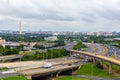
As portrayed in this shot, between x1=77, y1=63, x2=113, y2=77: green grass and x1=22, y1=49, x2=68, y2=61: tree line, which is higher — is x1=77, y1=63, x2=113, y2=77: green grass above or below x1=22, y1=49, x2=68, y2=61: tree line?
below

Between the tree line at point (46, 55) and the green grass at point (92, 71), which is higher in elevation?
the tree line at point (46, 55)

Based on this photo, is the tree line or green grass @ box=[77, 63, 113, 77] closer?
→ green grass @ box=[77, 63, 113, 77]

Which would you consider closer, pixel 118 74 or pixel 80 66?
pixel 118 74

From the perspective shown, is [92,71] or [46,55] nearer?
[92,71]

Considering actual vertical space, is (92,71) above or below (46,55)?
below

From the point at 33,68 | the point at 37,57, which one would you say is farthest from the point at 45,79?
the point at 37,57

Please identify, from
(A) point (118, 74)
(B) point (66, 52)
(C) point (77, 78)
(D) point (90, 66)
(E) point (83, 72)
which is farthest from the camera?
(B) point (66, 52)

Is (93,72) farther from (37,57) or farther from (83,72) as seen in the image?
(37,57)

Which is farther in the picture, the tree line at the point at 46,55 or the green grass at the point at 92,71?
the tree line at the point at 46,55
